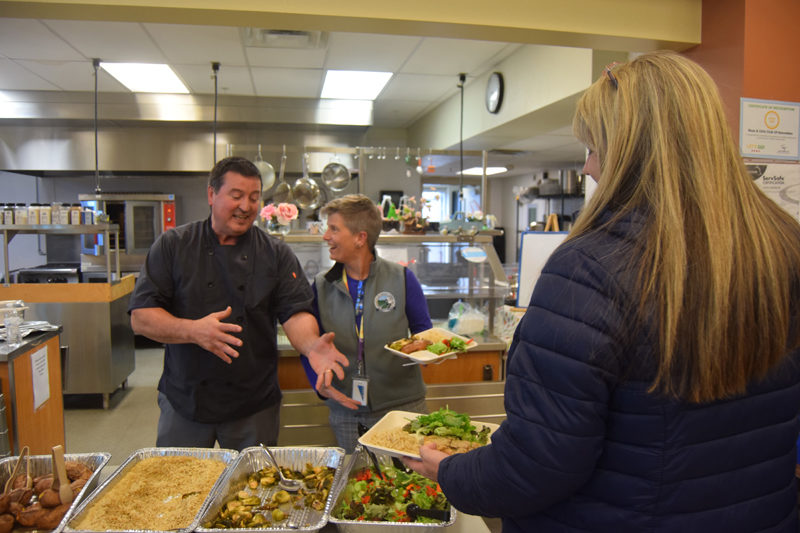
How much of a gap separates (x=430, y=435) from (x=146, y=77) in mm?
5648

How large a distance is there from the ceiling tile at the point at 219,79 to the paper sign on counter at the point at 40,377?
3948 millimetres

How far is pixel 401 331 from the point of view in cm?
256

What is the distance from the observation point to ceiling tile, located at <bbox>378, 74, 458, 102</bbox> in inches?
232

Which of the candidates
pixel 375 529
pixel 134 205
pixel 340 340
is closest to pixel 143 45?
pixel 134 205

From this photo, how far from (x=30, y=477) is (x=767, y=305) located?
180cm

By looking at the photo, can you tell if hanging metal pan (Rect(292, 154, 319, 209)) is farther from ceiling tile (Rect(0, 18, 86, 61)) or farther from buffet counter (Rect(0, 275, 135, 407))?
ceiling tile (Rect(0, 18, 86, 61))

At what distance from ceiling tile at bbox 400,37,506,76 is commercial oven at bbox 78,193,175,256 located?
355cm

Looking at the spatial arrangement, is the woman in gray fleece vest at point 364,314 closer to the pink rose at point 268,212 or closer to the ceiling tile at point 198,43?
the pink rose at point 268,212

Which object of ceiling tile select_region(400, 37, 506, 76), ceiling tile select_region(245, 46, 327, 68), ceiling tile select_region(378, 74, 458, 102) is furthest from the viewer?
ceiling tile select_region(378, 74, 458, 102)

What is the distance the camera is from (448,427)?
1726 millimetres

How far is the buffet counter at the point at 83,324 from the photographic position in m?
4.66

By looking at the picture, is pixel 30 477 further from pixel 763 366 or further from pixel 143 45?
pixel 143 45

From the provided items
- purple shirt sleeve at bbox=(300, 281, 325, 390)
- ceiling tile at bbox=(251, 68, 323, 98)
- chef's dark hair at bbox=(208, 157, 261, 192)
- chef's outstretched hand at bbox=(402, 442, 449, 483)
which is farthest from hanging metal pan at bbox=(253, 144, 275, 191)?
chef's outstretched hand at bbox=(402, 442, 449, 483)

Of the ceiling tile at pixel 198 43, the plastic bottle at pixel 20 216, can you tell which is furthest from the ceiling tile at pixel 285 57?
the plastic bottle at pixel 20 216
